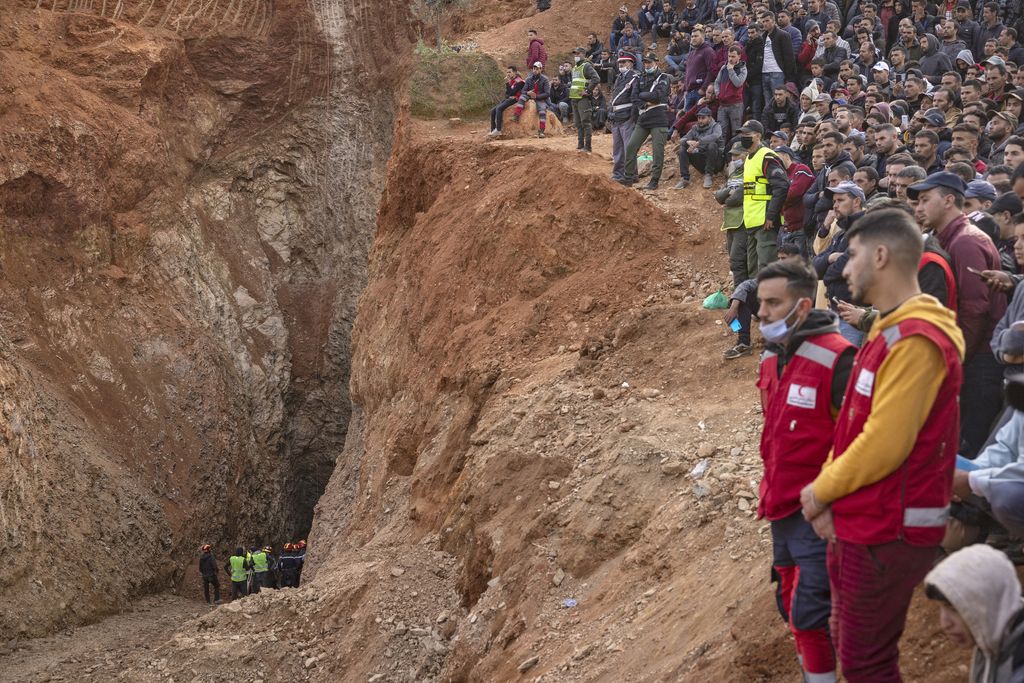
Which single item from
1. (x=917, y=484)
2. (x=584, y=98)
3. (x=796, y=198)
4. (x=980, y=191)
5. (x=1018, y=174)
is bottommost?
(x=917, y=484)

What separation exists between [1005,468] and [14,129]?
19596 millimetres

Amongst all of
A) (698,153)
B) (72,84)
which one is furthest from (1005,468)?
(72,84)

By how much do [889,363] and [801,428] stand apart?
0.70m

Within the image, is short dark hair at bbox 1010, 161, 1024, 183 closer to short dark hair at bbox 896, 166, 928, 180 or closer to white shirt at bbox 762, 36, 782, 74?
short dark hair at bbox 896, 166, 928, 180

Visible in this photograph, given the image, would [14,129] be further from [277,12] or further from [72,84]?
[277,12]

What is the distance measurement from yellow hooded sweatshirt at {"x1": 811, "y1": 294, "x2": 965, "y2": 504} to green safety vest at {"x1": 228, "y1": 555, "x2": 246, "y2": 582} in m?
17.3

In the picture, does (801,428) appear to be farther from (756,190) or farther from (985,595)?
(756,190)

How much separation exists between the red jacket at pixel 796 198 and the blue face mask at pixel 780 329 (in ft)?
19.8

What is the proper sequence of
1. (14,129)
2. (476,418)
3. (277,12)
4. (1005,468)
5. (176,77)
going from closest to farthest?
(1005,468) → (476,418) → (14,129) → (176,77) → (277,12)

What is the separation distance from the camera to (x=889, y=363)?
4047 millimetres

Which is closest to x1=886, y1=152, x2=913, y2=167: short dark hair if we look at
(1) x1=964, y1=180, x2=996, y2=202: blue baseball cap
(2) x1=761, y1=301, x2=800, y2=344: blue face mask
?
(1) x1=964, y1=180, x2=996, y2=202: blue baseball cap

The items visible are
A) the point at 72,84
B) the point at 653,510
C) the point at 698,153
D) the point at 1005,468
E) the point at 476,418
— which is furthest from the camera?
the point at 72,84

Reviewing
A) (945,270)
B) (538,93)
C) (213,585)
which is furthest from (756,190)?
(213,585)

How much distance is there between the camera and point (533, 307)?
44.7ft
